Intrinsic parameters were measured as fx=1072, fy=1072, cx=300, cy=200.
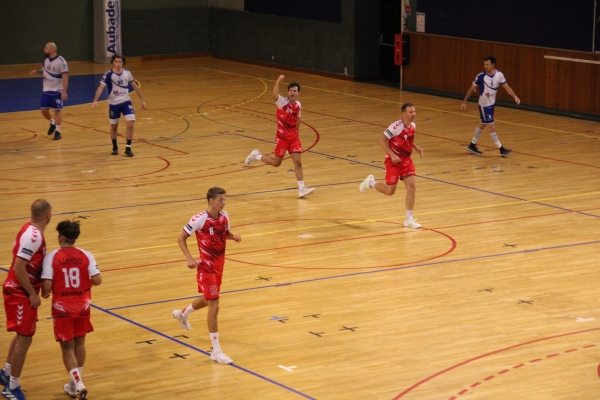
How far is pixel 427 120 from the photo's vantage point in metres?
25.2

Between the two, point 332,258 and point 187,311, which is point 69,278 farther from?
point 332,258

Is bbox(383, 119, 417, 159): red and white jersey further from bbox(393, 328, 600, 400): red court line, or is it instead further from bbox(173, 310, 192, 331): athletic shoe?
bbox(173, 310, 192, 331): athletic shoe

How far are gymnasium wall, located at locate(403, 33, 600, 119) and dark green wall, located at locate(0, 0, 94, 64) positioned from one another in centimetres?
1206

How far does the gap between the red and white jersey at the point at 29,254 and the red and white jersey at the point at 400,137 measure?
7.35 metres

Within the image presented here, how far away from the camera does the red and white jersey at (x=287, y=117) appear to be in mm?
17359

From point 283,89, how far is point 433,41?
434cm

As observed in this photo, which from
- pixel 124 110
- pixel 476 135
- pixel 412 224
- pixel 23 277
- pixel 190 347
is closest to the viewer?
pixel 23 277

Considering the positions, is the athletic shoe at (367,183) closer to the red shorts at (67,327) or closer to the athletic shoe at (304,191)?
the athletic shoe at (304,191)

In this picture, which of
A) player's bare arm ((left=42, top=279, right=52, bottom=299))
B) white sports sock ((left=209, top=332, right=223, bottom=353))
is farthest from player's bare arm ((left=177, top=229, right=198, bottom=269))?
player's bare arm ((left=42, top=279, right=52, bottom=299))

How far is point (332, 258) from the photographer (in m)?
14.2

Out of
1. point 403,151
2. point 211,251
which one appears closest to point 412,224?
point 403,151

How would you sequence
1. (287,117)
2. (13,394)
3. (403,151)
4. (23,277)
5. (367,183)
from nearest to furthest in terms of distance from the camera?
(23,277), (13,394), (403,151), (367,183), (287,117)

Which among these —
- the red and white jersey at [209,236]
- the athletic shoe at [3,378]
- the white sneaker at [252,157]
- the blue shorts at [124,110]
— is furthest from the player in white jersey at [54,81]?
the athletic shoe at [3,378]

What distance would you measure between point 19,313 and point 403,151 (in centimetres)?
772
